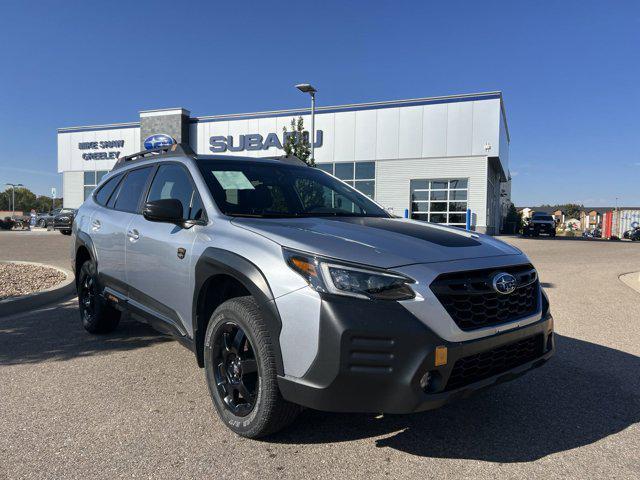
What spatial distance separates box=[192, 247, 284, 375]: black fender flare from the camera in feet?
8.03

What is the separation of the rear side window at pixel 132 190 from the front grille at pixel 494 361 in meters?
2.99

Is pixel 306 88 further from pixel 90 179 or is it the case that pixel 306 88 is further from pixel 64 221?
pixel 90 179

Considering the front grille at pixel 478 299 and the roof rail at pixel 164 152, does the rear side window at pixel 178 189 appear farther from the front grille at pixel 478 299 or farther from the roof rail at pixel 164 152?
the front grille at pixel 478 299

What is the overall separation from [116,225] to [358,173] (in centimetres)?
2388

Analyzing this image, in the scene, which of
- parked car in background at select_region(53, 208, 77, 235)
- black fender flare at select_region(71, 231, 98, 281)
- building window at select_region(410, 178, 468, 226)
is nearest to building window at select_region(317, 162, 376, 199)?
building window at select_region(410, 178, 468, 226)

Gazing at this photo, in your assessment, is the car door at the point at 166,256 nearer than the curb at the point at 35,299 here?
Yes

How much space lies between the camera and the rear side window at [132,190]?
13.9 ft

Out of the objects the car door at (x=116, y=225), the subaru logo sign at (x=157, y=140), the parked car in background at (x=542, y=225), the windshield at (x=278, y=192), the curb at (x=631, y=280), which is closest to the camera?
the windshield at (x=278, y=192)

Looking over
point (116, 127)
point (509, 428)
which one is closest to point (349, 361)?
point (509, 428)

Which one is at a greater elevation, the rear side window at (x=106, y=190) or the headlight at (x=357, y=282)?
the rear side window at (x=106, y=190)

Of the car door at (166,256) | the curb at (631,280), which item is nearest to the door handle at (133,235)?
the car door at (166,256)

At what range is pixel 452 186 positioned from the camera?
25.7m

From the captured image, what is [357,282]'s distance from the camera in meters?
2.31

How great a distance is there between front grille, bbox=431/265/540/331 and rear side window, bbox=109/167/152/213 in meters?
2.86
